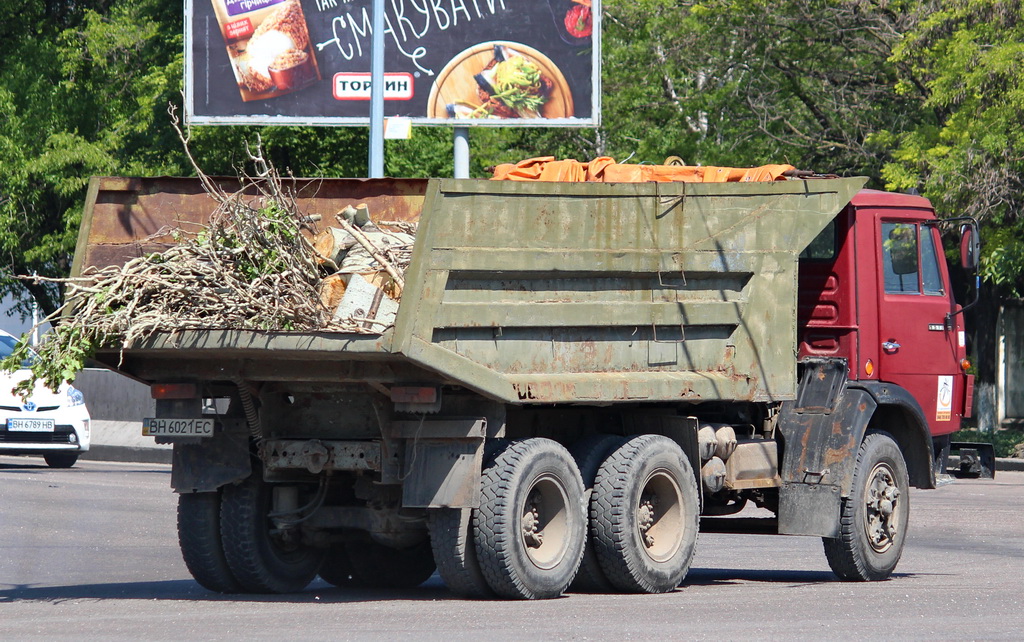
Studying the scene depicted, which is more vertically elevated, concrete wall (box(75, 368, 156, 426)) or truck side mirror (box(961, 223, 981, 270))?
truck side mirror (box(961, 223, 981, 270))

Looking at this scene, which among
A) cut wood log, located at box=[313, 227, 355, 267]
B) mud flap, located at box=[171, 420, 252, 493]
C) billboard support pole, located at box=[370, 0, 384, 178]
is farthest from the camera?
billboard support pole, located at box=[370, 0, 384, 178]

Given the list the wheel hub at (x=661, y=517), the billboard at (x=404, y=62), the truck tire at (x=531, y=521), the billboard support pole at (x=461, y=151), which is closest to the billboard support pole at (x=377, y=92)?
the billboard support pole at (x=461, y=151)

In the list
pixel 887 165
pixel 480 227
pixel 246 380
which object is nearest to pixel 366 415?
pixel 246 380

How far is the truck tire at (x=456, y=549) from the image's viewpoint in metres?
8.60

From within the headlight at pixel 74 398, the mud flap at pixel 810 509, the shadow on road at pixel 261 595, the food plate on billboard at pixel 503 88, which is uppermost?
the food plate on billboard at pixel 503 88

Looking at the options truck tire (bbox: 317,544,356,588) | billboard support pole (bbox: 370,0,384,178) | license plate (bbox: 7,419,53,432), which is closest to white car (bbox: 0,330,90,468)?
license plate (bbox: 7,419,53,432)

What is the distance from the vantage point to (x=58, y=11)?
32531 millimetres

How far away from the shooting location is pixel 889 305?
10.8m

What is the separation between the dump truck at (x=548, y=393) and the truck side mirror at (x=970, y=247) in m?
0.02

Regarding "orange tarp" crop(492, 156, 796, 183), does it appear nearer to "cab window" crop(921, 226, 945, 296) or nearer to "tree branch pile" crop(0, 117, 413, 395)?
"cab window" crop(921, 226, 945, 296)

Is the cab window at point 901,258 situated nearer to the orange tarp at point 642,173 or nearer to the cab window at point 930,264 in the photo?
the cab window at point 930,264

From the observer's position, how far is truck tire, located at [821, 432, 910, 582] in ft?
33.8

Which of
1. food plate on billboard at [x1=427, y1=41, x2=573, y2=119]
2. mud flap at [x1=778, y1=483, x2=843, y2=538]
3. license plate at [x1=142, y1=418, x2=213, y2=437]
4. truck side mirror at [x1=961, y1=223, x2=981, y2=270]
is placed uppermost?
food plate on billboard at [x1=427, y1=41, x2=573, y2=119]

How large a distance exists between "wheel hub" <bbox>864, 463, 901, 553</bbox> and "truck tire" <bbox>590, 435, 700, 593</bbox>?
1450 millimetres
